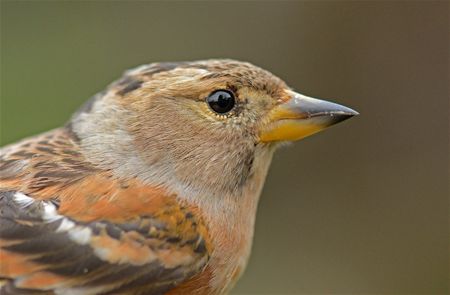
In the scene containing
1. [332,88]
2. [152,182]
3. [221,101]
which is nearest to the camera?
[152,182]

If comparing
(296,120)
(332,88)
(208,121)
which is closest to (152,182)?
(208,121)

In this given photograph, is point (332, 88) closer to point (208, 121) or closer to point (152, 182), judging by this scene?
point (208, 121)

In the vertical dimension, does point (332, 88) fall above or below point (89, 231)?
below

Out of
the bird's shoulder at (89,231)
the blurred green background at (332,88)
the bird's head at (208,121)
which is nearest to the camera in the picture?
the bird's shoulder at (89,231)

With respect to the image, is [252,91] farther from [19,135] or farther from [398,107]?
[398,107]

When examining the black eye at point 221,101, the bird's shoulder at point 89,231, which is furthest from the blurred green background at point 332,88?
the bird's shoulder at point 89,231

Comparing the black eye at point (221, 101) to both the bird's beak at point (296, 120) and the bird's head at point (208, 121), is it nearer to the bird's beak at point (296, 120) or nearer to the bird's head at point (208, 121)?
the bird's head at point (208, 121)

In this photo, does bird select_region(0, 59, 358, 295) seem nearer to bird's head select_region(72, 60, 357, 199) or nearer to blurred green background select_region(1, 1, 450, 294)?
bird's head select_region(72, 60, 357, 199)
